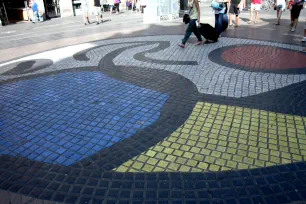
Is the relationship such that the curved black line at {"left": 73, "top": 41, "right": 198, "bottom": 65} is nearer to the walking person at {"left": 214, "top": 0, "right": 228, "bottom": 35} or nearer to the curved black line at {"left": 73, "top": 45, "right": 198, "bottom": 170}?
the curved black line at {"left": 73, "top": 45, "right": 198, "bottom": 170}

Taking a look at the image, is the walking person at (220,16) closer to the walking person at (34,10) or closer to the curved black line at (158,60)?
the curved black line at (158,60)

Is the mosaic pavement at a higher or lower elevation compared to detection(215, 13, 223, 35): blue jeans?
lower

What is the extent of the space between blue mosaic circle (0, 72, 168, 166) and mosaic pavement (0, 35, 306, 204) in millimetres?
19

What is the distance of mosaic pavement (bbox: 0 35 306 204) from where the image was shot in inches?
111

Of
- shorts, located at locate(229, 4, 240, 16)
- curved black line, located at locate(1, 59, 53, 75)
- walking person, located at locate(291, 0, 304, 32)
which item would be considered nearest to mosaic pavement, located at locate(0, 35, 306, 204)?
curved black line, located at locate(1, 59, 53, 75)

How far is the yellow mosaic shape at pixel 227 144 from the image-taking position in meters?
3.12

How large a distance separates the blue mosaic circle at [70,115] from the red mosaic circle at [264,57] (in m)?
2.98

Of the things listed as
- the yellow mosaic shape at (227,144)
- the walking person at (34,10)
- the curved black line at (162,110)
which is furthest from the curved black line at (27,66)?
the walking person at (34,10)

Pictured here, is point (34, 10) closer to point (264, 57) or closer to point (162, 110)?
point (264, 57)

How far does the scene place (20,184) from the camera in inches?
116

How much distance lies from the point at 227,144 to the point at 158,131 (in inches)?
40.2

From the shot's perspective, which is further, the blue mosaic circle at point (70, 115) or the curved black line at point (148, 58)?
the curved black line at point (148, 58)

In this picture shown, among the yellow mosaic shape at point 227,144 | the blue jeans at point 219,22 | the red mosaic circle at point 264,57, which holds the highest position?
the blue jeans at point 219,22

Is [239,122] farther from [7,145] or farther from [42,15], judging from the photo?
[42,15]
